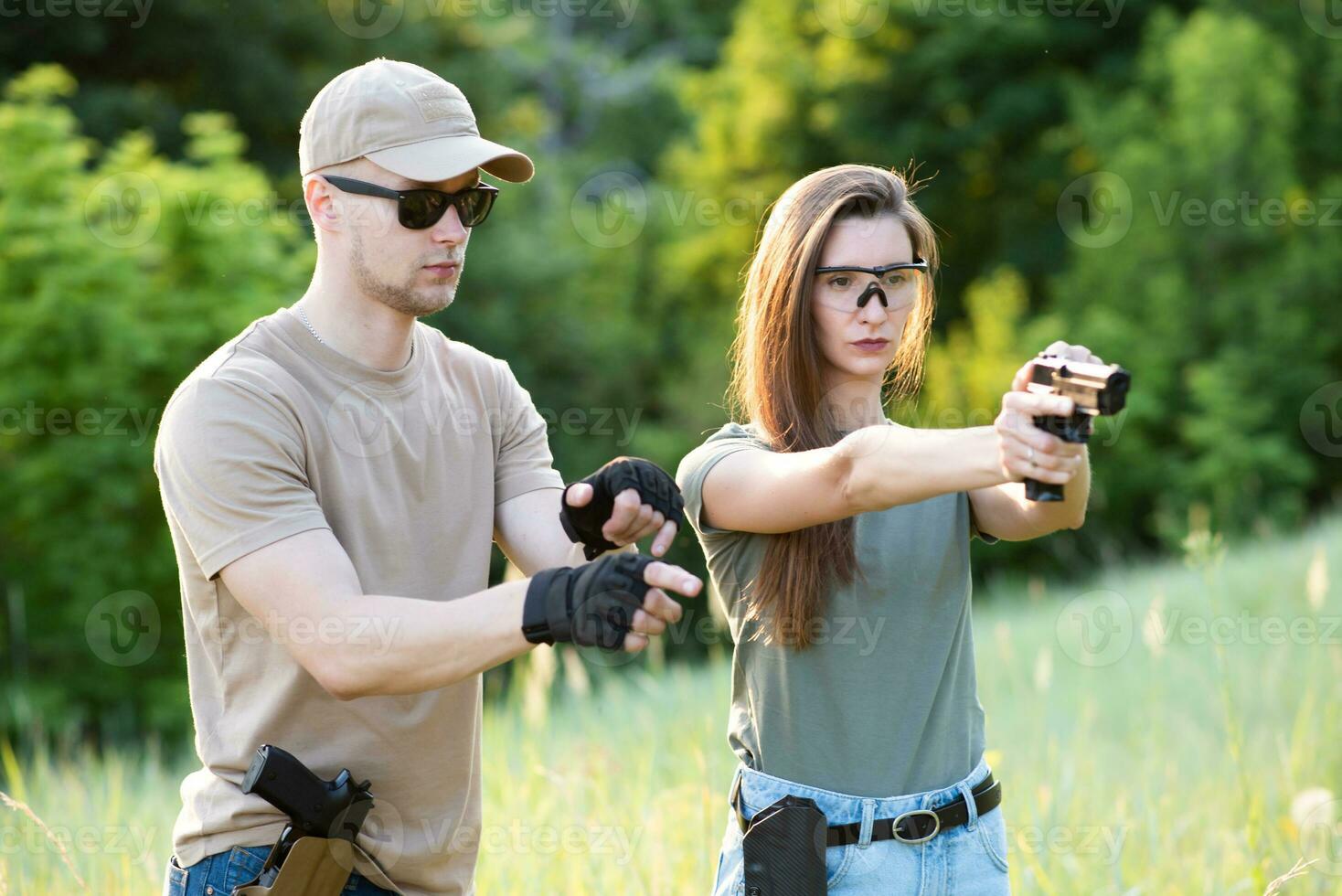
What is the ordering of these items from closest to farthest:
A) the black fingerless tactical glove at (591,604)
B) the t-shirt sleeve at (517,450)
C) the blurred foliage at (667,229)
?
the black fingerless tactical glove at (591,604), the t-shirt sleeve at (517,450), the blurred foliage at (667,229)

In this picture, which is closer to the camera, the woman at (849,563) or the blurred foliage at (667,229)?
the woman at (849,563)

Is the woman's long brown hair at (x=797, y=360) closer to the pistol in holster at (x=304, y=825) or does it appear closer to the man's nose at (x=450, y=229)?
the man's nose at (x=450, y=229)

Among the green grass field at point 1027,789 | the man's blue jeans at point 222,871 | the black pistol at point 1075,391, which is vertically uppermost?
the black pistol at point 1075,391

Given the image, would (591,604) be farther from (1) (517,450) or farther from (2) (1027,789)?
(2) (1027,789)

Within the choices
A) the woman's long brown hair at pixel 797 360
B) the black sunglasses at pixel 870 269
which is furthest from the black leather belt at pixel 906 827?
the black sunglasses at pixel 870 269

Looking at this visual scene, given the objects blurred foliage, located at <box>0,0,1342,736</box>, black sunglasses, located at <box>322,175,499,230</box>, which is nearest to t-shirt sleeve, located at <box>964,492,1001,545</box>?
black sunglasses, located at <box>322,175,499,230</box>

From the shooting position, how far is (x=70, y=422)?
10758 mm

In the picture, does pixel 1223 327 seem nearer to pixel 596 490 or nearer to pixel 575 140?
pixel 575 140

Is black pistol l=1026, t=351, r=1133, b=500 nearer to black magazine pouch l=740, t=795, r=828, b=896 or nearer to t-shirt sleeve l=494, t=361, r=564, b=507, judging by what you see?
black magazine pouch l=740, t=795, r=828, b=896

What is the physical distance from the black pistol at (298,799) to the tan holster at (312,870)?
0.06 feet

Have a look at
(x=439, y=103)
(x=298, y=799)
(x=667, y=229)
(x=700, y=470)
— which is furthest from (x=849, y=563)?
(x=667, y=229)

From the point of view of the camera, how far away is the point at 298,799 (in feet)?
6.95

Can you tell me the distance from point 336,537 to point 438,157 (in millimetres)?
694

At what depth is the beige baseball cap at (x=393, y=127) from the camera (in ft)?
7.61
